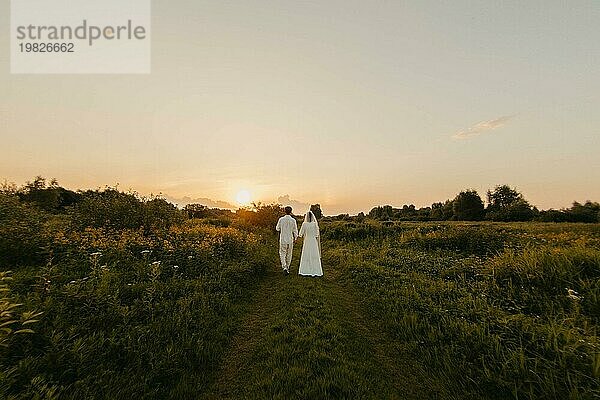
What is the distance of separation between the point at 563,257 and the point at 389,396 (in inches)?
378

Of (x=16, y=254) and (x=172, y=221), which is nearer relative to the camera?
(x=16, y=254)

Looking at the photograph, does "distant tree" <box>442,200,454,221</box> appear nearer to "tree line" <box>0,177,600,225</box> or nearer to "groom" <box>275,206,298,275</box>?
"tree line" <box>0,177,600,225</box>

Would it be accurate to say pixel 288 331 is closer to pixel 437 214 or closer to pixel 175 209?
pixel 175 209

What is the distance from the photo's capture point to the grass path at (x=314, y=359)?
176 inches

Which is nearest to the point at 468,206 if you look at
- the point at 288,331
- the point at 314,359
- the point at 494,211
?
the point at 494,211

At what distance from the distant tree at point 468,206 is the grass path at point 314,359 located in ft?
223

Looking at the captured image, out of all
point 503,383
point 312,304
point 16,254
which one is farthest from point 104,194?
point 503,383

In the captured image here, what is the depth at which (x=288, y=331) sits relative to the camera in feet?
21.6

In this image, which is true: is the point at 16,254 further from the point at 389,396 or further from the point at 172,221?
the point at 389,396

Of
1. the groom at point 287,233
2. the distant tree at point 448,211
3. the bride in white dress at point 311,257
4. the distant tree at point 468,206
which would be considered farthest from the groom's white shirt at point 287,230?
the distant tree at point 448,211

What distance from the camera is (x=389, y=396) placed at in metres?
4.40

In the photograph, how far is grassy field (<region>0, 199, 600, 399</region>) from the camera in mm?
4285

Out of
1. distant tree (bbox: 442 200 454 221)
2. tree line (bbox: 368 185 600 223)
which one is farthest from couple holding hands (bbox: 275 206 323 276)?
distant tree (bbox: 442 200 454 221)

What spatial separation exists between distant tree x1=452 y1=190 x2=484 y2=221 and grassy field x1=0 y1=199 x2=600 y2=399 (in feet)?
204
